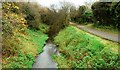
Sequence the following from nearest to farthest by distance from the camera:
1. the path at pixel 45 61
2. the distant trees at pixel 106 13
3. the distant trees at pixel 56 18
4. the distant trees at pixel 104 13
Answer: the path at pixel 45 61 → the distant trees at pixel 106 13 → the distant trees at pixel 104 13 → the distant trees at pixel 56 18

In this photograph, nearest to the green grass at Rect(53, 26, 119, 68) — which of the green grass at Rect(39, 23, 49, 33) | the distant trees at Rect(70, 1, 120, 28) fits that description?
the distant trees at Rect(70, 1, 120, 28)

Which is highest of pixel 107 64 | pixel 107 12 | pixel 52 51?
pixel 107 12

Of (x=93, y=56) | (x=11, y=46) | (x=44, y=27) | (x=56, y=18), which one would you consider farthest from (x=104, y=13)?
(x=44, y=27)

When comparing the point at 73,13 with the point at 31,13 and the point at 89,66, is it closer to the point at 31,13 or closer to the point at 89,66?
the point at 31,13

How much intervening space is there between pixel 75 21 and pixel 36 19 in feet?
45.6

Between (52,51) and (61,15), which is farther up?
(61,15)

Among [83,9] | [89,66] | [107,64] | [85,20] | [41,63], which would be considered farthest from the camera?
[83,9]

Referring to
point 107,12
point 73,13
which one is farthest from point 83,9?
point 107,12

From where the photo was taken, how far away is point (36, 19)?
41.6m

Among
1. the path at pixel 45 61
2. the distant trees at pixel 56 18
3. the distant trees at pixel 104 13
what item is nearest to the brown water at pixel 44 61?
the path at pixel 45 61

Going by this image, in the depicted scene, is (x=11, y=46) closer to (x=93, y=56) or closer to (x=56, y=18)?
(x=93, y=56)

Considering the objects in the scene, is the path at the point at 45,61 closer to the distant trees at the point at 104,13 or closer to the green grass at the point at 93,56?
the green grass at the point at 93,56

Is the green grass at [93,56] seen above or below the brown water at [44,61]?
above

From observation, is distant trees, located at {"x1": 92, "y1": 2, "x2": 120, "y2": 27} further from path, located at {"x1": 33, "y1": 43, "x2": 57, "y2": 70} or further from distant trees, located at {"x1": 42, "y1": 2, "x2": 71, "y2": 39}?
distant trees, located at {"x1": 42, "y1": 2, "x2": 71, "y2": 39}
